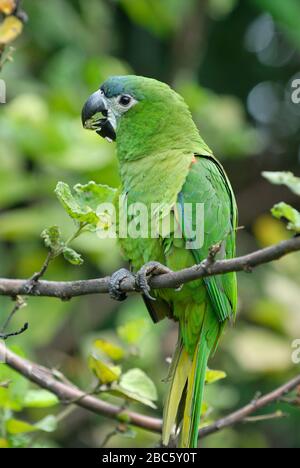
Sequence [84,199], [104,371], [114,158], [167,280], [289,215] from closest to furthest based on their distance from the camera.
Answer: [289,215] < [167,280] < [84,199] < [104,371] < [114,158]

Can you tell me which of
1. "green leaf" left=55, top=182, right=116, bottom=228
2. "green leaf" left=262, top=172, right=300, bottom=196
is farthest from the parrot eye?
"green leaf" left=262, top=172, right=300, bottom=196

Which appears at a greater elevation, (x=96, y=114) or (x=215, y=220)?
(x=96, y=114)

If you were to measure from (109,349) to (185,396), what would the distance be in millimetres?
232

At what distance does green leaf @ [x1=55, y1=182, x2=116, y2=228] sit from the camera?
146 cm

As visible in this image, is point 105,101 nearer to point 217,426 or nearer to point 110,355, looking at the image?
point 110,355

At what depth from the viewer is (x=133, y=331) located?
1867 mm

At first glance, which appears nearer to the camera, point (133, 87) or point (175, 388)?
point (175, 388)

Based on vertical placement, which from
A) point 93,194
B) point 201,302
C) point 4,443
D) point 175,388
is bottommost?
point 4,443

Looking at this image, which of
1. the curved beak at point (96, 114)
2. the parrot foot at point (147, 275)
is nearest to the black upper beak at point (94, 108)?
the curved beak at point (96, 114)

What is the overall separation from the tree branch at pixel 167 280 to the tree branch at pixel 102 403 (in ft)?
0.72

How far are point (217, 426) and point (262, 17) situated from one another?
275cm

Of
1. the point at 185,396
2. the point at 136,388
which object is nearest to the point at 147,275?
the point at 136,388

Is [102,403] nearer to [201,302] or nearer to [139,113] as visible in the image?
[201,302]
